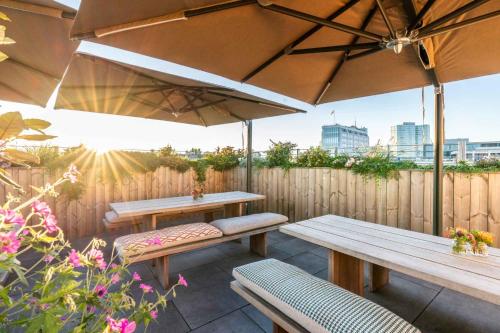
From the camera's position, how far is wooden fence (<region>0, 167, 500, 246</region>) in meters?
2.99

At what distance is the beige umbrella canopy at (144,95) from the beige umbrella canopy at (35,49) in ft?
0.77

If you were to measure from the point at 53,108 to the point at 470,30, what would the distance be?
497cm

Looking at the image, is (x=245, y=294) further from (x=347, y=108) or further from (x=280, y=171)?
(x=347, y=108)

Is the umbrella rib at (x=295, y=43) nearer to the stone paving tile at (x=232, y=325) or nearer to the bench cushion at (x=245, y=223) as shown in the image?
the bench cushion at (x=245, y=223)

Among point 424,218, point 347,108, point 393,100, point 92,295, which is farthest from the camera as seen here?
point 347,108

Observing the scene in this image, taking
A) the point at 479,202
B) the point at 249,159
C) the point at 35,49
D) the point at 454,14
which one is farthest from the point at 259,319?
the point at 249,159

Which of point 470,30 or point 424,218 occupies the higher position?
point 470,30

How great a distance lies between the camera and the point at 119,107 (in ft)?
12.9

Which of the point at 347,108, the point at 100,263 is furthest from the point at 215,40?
the point at 347,108

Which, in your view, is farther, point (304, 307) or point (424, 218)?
point (424, 218)

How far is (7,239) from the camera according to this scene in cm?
62

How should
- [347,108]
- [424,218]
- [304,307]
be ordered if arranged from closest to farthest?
1. [304,307]
2. [424,218]
3. [347,108]

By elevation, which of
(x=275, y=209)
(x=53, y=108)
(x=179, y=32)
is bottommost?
(x=275, y=209)

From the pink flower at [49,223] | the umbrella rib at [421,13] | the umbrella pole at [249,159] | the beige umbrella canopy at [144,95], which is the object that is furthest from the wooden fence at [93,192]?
the umbrella rib at [421,13]
